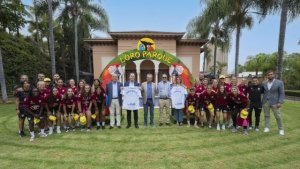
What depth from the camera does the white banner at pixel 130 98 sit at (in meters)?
8.23

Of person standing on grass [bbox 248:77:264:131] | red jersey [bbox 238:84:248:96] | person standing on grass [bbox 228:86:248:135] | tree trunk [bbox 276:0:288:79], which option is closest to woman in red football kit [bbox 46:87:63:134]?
person standing on grass [bbox 228:86:248:135]

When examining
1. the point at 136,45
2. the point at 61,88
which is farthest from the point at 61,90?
the point at 136,45

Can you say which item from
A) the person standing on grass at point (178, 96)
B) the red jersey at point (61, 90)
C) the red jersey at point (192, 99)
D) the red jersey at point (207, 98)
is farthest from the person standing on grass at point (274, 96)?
the red jersey at point (61, 90)

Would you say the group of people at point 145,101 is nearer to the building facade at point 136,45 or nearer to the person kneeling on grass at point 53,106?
the person kneeling on grass at point 53,106

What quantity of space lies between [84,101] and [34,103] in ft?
4.96

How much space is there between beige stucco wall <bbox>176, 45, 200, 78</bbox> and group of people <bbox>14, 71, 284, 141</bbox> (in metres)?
13.8

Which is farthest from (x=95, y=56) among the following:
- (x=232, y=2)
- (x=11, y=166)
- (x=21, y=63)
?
(x=11, y=166)

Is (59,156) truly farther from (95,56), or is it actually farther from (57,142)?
(95,56)

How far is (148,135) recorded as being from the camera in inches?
292

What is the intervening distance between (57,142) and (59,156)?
48.8 inches

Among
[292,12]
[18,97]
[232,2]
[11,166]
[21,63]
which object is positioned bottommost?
[11,166]

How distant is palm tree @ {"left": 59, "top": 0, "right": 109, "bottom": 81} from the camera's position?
22.4 meters

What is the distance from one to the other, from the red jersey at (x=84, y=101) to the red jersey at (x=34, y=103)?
1.21 m

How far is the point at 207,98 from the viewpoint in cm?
816
